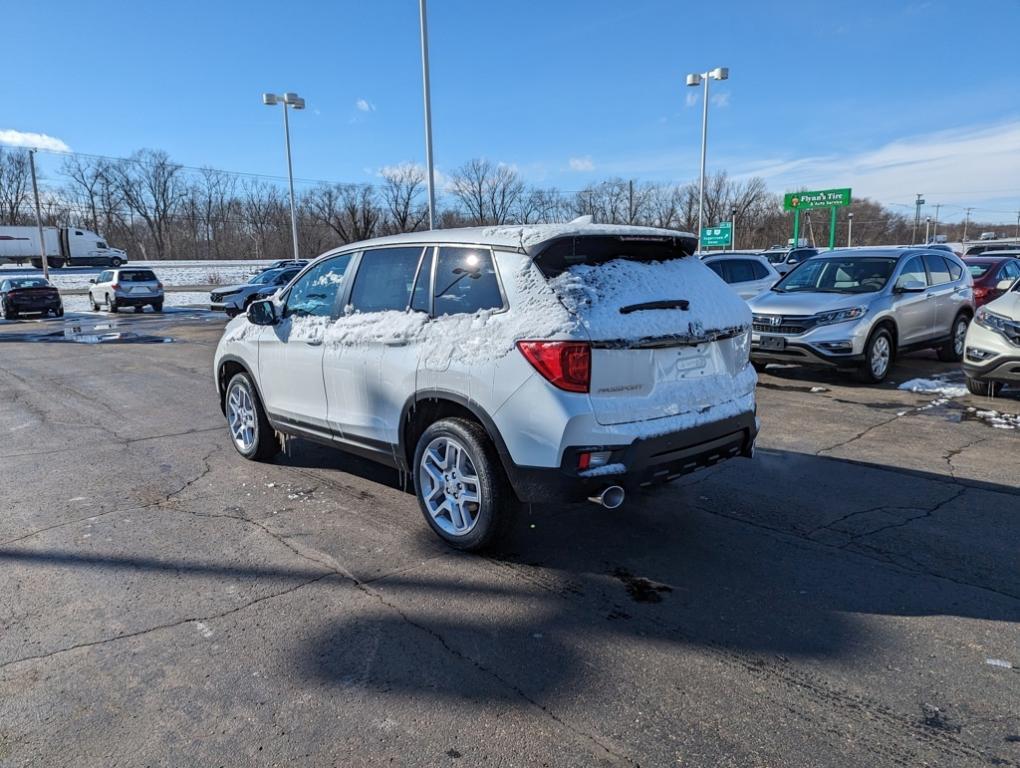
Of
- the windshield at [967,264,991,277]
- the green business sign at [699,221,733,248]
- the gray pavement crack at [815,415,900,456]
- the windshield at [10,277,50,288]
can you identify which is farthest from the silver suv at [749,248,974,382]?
the green business sign at [699,221,733,248]

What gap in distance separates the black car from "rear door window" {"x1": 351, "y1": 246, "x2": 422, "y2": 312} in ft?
86.7

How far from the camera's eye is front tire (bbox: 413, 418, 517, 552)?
3.84 m

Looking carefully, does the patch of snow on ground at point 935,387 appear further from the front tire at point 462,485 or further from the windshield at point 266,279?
the windshield at point 266,279

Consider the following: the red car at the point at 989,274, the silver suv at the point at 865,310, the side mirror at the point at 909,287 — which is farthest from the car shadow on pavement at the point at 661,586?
the red car at the point at 989,274

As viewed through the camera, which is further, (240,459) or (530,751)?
(240,459)

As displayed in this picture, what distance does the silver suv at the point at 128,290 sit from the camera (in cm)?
2811

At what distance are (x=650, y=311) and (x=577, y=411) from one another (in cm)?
75

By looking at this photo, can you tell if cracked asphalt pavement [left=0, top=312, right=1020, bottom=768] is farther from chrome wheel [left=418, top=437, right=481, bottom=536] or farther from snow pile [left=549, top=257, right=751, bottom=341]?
snow pile [left=549, top=257, right=751, bottom=341]

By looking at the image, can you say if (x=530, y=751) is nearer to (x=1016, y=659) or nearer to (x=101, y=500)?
(x=1016, y=659)

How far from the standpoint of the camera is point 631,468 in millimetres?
3549

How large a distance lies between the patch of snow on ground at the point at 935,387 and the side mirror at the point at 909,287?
1257 millimetres

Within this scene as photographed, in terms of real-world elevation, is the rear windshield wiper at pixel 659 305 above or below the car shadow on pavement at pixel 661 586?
above

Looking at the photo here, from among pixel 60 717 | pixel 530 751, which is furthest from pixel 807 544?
pixel 60 717

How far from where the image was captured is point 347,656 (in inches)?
119
